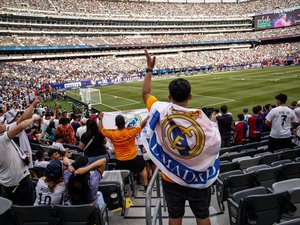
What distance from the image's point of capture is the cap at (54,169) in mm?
4004

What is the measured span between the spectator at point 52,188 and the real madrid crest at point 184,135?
7.10 feet

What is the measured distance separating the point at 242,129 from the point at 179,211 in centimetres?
741

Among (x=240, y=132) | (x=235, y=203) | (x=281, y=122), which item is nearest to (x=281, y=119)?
(x=281, y=122)

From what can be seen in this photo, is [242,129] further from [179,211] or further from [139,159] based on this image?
[179,211]

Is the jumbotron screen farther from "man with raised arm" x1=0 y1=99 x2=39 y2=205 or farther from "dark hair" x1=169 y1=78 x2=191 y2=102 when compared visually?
"dark hair" x1=169 y1=78 x2=191 y2=102

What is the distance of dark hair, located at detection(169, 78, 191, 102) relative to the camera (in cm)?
262

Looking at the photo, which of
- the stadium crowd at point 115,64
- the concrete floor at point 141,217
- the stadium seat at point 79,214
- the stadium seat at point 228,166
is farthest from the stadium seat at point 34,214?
the stadium crowd at point 115,64

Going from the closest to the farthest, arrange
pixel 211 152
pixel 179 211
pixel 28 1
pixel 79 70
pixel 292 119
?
pixel 211 152, pixel 179 211, pixel 292 119, pixel 79 70, pixel 28 1

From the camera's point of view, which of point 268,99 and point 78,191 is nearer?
point 78,191

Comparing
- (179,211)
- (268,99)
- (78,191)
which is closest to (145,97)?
(179,211)

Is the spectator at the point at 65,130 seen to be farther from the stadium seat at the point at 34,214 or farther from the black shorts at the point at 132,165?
the stadium seat at the point at 34,214

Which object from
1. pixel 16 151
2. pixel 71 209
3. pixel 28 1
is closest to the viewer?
pixel 71 209

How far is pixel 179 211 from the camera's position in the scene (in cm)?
293

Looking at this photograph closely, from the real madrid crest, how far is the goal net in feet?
91.3
